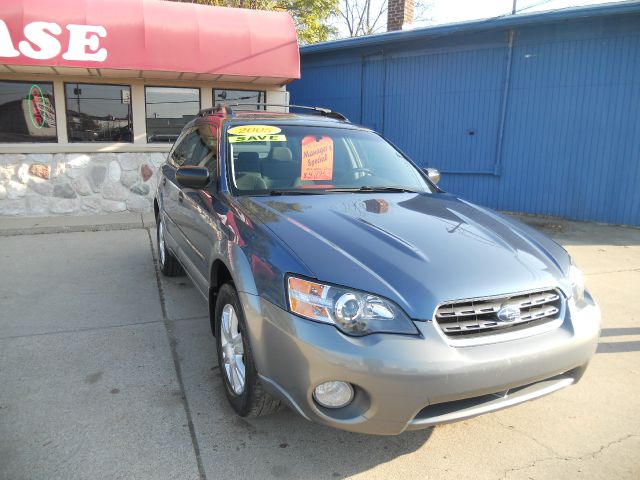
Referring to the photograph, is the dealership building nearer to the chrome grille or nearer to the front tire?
the front tire

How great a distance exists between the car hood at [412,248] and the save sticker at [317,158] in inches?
13.2

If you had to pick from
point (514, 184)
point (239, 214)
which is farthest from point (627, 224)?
point (239, 214)

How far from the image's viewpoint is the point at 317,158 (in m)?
3.80

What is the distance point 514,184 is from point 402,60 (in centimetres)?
370

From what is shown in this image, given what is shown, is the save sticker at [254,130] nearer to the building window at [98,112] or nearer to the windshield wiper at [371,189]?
the windshield wiper at [371,189]

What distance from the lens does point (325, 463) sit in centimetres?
254

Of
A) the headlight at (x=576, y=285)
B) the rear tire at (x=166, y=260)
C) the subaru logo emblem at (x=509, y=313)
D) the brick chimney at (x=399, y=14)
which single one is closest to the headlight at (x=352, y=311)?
the subaru logo emblem at (x=509, y=313)

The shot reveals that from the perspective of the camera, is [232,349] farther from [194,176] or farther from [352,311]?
[194,176]

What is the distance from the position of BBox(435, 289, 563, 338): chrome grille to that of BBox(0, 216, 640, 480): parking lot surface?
2.50 feet

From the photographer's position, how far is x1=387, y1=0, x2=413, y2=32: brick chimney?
12.9m

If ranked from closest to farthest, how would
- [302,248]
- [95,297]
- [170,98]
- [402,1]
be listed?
[302,248], [95,297], [170,98], [402,1]

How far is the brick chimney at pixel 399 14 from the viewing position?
1288 centimetres

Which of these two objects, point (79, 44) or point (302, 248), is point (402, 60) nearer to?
point (79, 44)

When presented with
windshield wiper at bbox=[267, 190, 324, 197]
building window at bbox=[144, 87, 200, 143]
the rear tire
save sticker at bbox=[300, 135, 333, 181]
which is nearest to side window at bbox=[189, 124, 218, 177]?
windshield wiper at bbox=[267, 190, 324, 197]
